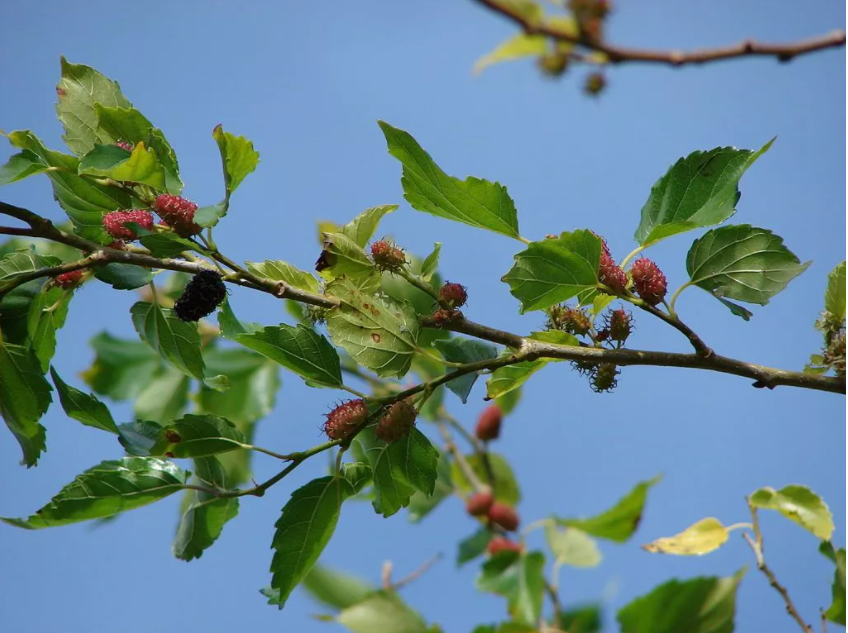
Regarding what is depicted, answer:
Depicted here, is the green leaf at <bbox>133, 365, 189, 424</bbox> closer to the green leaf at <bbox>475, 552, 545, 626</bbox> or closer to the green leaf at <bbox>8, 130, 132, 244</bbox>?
the green leaf at <bbox>475, 552, 545, 626</bbox>

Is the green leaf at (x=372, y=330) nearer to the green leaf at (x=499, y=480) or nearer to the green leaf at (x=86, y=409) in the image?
the green leaf at (x=86, y=409)

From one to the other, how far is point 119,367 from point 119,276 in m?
1.56

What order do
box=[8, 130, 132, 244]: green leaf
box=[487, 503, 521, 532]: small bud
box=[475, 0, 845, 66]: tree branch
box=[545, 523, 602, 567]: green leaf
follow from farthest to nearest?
box=[487, 503, 521, 532]: small bud < box=[545, 523, 602, 567]: green leaf < box=[475, 0, 845, 66]: tree branch < box=[8, 130, 132, 244]: green leaf

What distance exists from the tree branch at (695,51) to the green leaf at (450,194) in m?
1.00

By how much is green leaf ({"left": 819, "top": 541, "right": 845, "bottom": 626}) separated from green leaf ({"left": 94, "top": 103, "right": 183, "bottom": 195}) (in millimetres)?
1201

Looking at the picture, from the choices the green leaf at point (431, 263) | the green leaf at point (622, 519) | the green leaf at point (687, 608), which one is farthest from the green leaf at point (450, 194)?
the green leaf at point (622, 519)

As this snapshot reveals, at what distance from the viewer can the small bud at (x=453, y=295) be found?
1.02 meters

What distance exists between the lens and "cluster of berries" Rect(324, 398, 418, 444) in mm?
969

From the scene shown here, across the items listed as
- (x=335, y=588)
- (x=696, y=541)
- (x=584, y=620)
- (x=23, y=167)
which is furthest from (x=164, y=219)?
(x=584, y=620)

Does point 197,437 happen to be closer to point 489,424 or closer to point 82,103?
point 82,103

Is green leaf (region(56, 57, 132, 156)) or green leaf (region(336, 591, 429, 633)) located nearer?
green leaf (region(56, 57, 132, 156))

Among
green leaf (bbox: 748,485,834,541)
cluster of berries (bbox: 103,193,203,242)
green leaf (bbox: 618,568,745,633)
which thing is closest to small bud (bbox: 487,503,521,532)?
green leaf (bbox: 618,568,745,633)

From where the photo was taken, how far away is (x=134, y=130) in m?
1.09

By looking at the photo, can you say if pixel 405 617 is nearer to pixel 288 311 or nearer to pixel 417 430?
pixel 288 311
